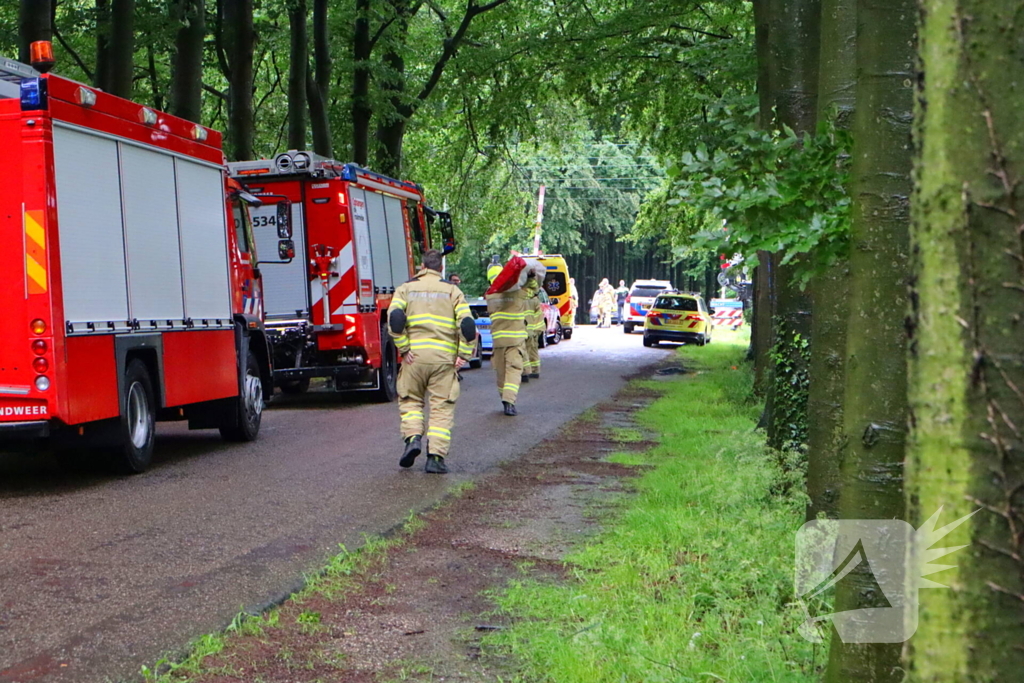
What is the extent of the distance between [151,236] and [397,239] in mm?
8452

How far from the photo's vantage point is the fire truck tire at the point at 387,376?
17875 millimetres

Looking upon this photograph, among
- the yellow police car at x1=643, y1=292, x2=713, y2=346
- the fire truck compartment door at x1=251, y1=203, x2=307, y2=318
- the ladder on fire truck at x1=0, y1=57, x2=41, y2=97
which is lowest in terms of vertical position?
the yellow police car at x1=643, y1=292, x2=713, y2=346

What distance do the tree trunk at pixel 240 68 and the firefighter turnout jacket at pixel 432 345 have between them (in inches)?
377

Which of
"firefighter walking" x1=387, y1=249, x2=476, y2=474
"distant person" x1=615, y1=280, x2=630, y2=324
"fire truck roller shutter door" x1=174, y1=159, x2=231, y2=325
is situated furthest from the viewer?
"distant person" x1=615, y1=280, x2=630, y2=324

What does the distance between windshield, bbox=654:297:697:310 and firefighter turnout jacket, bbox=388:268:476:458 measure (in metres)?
28.5

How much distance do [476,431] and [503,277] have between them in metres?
3.13

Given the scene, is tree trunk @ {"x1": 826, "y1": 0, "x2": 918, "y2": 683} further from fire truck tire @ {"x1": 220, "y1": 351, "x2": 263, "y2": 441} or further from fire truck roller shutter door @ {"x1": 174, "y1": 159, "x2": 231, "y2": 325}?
fire truck tire @ {"x1": 220, "y1": 351, "x2": 263, "y2": 441}

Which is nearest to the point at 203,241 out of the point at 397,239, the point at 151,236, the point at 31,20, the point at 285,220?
the point at 151,236

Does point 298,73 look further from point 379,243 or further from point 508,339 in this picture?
point 508,339

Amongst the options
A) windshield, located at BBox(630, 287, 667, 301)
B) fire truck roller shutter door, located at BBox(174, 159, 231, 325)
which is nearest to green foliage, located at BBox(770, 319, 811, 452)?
fire truck roller shutter door, located at BBox(174, 159, 231, 325)

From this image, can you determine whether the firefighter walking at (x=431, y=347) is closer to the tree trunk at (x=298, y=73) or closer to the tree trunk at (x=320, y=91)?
the tree trunk at (x=298, y=73)

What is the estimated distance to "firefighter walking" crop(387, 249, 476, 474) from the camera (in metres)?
10.4

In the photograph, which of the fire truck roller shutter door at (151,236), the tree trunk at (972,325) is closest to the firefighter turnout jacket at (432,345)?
the fire truck roller shutter door at (151,236)

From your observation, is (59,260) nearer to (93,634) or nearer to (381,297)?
(93,634)
